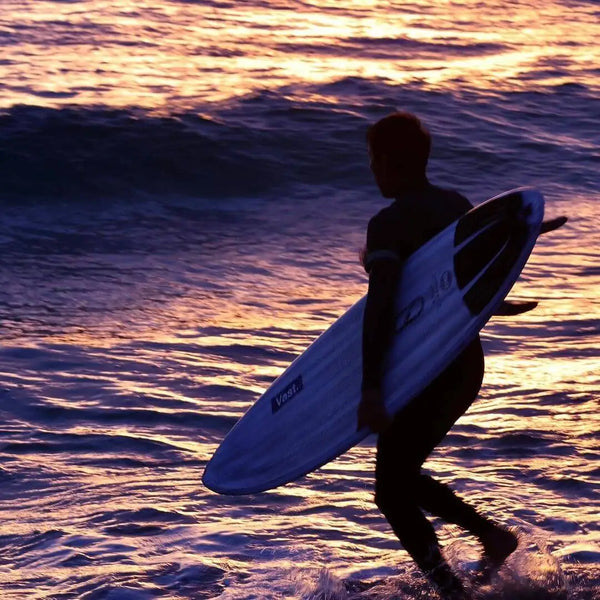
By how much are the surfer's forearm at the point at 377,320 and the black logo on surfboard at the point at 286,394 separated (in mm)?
530

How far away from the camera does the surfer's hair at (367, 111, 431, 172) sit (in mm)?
3150

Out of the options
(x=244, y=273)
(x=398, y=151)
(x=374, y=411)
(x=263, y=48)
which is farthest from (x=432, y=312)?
(x=263, y=48)

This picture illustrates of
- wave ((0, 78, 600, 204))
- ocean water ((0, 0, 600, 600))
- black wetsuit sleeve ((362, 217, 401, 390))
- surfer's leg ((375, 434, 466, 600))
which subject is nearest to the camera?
black wetsuit sleeve ((362, 217, 401, 390))

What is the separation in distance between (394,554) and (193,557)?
67 centimetres

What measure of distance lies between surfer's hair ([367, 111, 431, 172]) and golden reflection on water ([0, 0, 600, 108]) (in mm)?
10805

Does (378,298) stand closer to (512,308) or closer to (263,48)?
(512,308)

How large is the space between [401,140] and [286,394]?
3.15ft

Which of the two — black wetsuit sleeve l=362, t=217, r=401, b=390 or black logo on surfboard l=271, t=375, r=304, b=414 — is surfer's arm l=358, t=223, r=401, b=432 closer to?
black wetsuit sleeve l=362, t=217, r=401, b=390

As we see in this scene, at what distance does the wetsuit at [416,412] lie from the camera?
10.3ft

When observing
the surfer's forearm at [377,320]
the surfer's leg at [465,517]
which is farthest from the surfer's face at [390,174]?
the surfer's leg at [465,517]

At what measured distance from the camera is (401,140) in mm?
3148

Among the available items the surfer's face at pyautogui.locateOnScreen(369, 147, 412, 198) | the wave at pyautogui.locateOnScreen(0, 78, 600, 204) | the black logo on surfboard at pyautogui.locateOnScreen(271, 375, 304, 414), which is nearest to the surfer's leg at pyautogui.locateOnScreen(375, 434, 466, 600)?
the black logo on surfboard at pyautogui.locateOnScreen(271, 375, 304, 414)

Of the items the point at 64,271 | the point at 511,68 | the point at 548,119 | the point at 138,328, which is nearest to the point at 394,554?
the point at 138,328

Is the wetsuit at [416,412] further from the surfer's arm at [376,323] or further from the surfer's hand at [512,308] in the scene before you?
the surfer's hand at [512,308]
